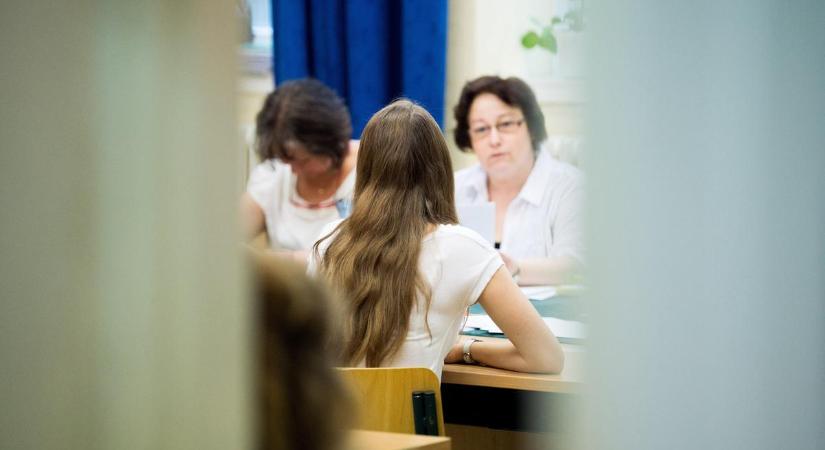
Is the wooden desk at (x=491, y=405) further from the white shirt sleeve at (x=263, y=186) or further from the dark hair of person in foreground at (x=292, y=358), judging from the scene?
the white shirt sleeve at (x=263, y=186)

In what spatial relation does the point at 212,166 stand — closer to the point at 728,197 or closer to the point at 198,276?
the point at 198,276

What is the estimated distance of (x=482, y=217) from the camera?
3.03 m

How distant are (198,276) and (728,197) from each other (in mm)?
301

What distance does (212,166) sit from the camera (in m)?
0.47

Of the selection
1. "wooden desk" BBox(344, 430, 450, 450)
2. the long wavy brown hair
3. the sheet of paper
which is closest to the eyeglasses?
the sheet of paper

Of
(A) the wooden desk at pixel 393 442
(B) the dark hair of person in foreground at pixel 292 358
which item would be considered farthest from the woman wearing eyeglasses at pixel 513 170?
(B) the dark hair of person in foreground at pixel 292 358

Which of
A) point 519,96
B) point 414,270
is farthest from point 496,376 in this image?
point 519,96

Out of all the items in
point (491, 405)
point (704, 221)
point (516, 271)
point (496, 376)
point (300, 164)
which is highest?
point (300, 164)

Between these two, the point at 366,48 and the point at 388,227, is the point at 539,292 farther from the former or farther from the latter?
the point at 366,48

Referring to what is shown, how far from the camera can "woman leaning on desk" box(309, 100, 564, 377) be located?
1.87 m

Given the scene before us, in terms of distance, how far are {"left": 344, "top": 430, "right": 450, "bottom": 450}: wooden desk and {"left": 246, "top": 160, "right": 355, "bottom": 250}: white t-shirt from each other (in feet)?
8.33

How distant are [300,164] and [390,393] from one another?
7.09ft

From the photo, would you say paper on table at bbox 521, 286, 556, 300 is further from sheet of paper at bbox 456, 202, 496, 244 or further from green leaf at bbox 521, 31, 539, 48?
green leaf at bbox 521, 31, 539, 48

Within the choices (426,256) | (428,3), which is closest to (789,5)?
(426,256)
